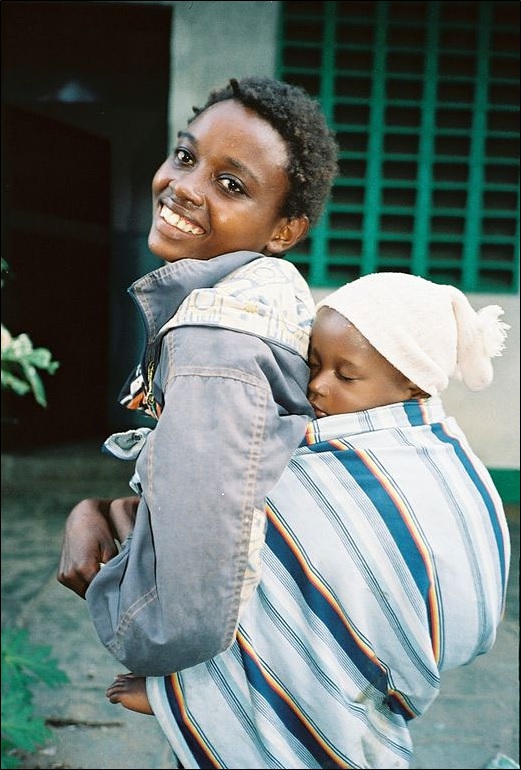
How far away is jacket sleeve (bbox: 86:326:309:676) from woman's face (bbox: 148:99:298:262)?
0.84 feet

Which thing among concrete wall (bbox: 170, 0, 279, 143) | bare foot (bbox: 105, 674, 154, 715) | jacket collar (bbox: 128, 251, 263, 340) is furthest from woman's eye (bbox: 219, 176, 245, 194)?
concrete wall (bbox: 170, 0, 279, 143)

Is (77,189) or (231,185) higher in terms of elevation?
(77,189)

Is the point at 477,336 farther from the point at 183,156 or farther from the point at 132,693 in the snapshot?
the point at 132,693

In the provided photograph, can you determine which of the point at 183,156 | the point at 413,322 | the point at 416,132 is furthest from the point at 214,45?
the point at 413,322

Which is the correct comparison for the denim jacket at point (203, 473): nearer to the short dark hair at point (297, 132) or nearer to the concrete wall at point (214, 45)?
the short dark hair at point (297, 132)

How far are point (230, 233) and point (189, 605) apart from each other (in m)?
0.55

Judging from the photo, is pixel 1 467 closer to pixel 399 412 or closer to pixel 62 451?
pixel 62 451

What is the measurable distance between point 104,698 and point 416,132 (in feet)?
10.3

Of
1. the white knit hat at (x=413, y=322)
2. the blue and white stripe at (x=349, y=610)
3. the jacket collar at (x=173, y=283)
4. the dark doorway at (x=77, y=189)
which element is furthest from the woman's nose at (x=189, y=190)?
the dark doorway at (x=77, y=189)

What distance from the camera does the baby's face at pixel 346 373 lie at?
1027 mm

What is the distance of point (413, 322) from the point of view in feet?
3.32

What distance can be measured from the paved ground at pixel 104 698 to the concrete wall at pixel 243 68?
0.70 metres

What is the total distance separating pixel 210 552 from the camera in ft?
2.68

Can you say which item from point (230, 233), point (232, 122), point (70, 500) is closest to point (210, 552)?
point (230, 233)
